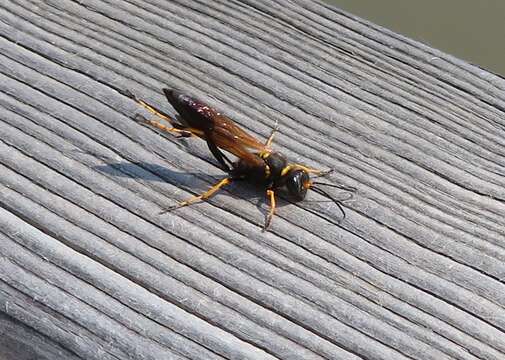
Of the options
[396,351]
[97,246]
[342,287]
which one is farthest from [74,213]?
[396,351]

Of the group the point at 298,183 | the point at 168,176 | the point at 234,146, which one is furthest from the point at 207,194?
the point at 234,146

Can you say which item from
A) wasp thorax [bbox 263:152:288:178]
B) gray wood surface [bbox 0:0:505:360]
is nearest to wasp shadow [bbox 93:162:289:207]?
gray wood surface [bbox 0:0:505:360]

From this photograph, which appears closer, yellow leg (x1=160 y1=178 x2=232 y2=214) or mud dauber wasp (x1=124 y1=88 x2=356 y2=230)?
yellow leg (x1=160 y1=178 x2=232 y2=214)

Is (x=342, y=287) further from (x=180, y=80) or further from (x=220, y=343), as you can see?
(x=180, y=80)

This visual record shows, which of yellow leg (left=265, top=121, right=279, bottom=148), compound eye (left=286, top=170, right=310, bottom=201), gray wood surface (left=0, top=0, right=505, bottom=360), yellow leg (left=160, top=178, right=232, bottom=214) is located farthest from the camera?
yellow leg (left=265, top=121, right=279, bottom=148)

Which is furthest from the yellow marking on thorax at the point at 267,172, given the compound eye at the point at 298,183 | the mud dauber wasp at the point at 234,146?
the compound eye at the point at 298,183

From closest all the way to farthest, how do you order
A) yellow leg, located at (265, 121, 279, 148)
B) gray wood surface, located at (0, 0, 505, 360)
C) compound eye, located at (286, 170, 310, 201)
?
gray wood surface, located at (0, 0, 505, 360)
compound eye, located at (286, 170, 310, 201)
yellow leg, located at (265, 121, 279, 148)

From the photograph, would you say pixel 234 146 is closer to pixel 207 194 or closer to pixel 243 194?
pixel 243 194

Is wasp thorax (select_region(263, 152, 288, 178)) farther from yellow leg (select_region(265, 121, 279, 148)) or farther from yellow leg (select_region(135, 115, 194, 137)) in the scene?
yellow leg (select_region(135, 115, 194, 137))
